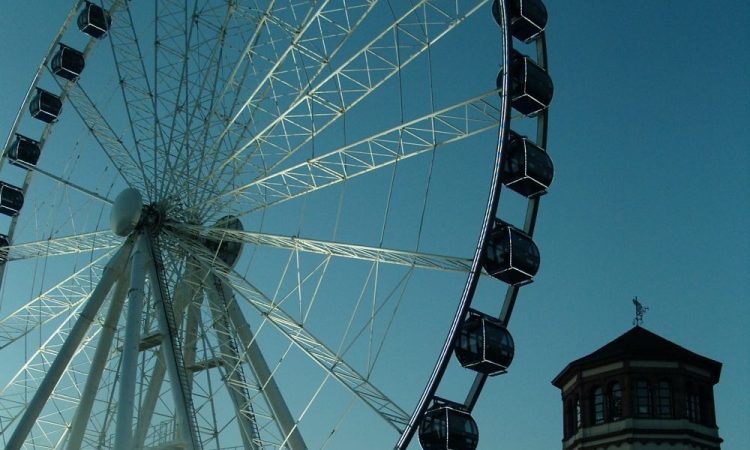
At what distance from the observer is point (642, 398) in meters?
Result: 44.1

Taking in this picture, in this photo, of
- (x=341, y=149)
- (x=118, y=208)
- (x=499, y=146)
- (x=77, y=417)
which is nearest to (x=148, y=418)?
(x=77, y=417)

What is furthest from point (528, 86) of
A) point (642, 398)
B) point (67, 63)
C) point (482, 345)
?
point (642, 398)

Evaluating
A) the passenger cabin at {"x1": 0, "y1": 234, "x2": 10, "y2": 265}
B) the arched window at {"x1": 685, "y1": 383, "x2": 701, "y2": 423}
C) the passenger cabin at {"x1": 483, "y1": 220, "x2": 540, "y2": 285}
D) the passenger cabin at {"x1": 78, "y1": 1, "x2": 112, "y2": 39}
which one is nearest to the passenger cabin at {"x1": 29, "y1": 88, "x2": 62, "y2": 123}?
the passenger cabin at {"x1": 78, "y1": 1, "x2": 112, "y2": 39}

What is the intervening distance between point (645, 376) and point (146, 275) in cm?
→ 2201

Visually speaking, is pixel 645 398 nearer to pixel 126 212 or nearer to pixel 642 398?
pixel 642 398

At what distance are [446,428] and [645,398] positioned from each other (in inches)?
901

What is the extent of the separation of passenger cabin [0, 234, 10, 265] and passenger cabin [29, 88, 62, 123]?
13.4 ft

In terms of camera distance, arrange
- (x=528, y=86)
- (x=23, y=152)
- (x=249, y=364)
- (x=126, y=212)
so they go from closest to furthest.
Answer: (x=528, y=86), (x=249, y=364), (x=126, y=212), (x=23, y=152)

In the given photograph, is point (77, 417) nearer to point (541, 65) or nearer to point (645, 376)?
point (541, 65)

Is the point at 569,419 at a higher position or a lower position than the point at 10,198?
lower

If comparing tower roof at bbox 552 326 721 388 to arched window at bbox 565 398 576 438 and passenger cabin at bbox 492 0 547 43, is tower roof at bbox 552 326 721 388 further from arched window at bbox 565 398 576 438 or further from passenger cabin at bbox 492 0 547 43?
passenger cabin at bbox 492 0 547 43

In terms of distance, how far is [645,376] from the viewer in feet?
145

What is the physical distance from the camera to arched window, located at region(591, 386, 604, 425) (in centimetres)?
4488

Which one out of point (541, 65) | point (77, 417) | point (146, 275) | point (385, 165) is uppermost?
point (541, 65)
